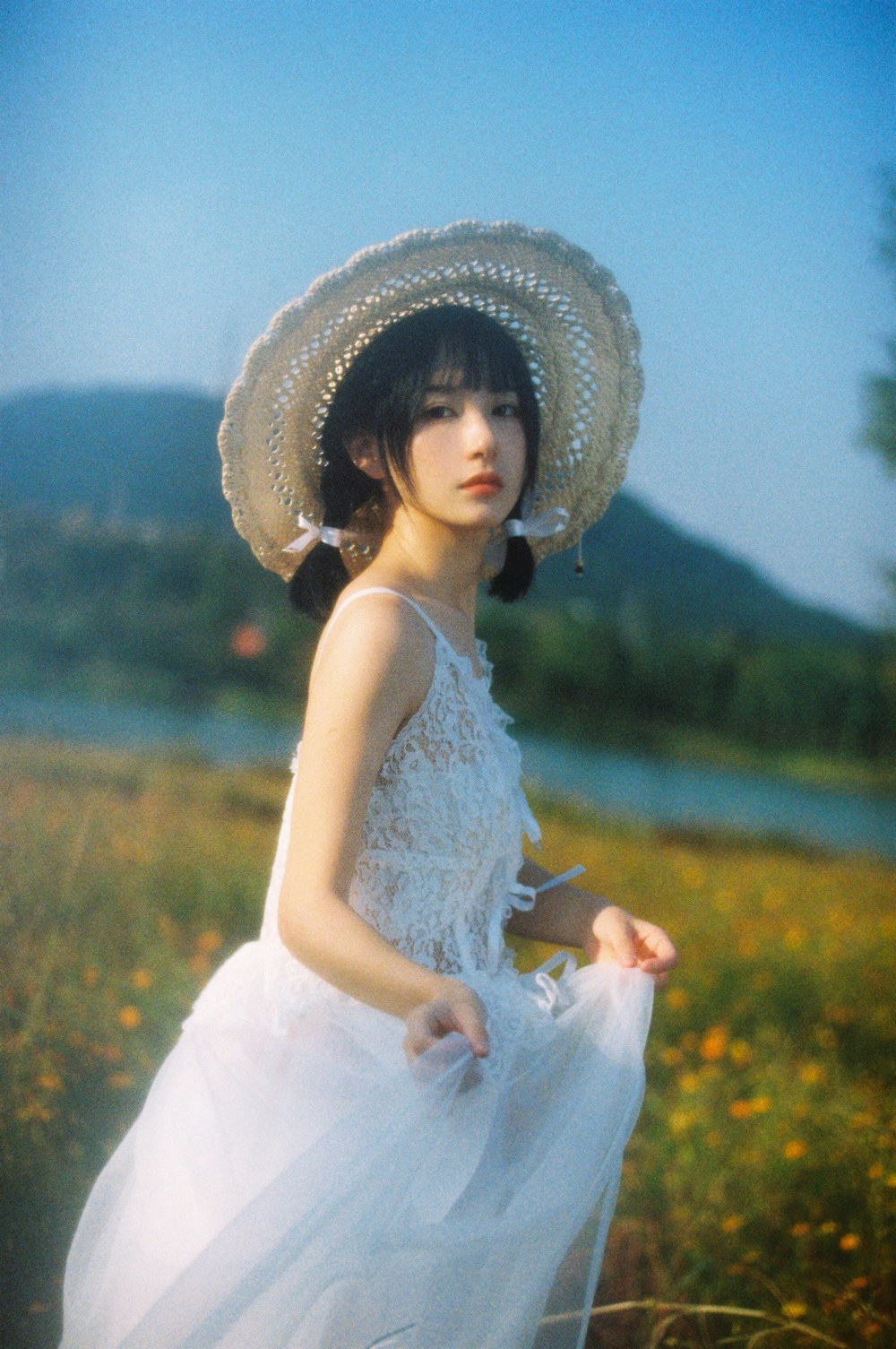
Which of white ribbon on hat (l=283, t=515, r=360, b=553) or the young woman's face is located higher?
the young woman's face

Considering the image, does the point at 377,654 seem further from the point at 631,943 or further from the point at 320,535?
the point at 631,943

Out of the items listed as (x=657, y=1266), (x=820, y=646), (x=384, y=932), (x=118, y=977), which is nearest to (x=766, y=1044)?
(x=657, y=1266)

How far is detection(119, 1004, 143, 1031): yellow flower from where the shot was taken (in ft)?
7.96

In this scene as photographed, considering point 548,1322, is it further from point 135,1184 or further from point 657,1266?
point 657,1266

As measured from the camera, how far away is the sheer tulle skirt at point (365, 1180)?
117 centimetres

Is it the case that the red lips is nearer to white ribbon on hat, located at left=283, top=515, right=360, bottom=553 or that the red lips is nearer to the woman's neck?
A: the woman's neck

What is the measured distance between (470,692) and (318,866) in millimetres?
354

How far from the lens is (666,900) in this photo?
3.25 meters

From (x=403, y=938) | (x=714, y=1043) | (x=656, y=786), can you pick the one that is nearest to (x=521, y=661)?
(x=656, y=786)

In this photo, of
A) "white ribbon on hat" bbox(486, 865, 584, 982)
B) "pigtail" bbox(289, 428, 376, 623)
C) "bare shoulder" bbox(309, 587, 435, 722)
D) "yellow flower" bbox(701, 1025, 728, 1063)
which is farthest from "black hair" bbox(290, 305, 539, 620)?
"yellow flower" bbox(701, 1025, 728, 1063)

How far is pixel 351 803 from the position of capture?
4.13ft

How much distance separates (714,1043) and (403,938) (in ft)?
5.23

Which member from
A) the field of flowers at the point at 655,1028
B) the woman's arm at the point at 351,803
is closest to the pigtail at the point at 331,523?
the woman's arm at the point at 351,803

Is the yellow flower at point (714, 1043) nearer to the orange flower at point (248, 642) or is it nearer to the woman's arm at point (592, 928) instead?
the woman's arm at point (592, 928)
